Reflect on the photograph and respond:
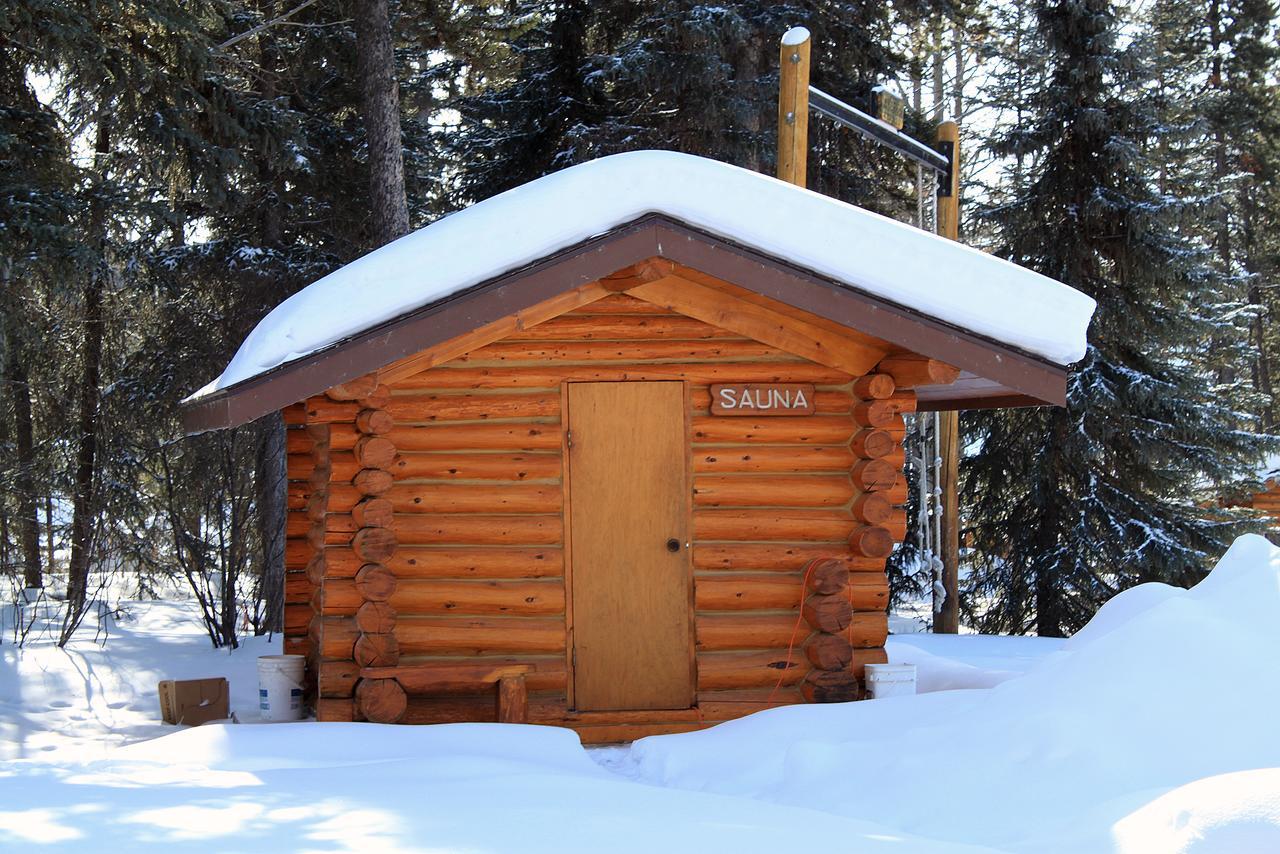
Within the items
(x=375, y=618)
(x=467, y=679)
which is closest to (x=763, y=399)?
(x=467, y=679)

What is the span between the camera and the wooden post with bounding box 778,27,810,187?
9266 millimetres

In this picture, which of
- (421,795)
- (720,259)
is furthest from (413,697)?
(720,259)

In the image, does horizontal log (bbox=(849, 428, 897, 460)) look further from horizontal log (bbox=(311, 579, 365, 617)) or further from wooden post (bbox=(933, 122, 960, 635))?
horizontal log (bbox=(311, 579, 365, 617))

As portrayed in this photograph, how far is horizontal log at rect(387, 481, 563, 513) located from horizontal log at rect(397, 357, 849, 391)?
704 mm

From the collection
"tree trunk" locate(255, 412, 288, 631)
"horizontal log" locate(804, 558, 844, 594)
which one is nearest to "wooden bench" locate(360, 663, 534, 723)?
"horizontal log" locate(804, 558, 844, 594)

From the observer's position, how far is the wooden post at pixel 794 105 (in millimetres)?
9266

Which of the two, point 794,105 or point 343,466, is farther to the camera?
point 794,105

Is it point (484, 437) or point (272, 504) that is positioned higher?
point (484, 437)

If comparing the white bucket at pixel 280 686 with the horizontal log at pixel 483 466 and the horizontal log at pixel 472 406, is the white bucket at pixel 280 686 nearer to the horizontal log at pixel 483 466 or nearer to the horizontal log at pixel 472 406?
the horizontal log at pixel 483 466

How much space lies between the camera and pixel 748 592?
8203mm

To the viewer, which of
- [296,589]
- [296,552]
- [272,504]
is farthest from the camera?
[272,504]

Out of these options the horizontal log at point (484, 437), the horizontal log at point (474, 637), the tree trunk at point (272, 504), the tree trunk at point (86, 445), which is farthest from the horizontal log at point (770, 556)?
the tree trunk at point (86, 445)

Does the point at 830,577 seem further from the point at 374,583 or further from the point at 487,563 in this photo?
the point at 374,583

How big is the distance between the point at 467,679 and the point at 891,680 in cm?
282
